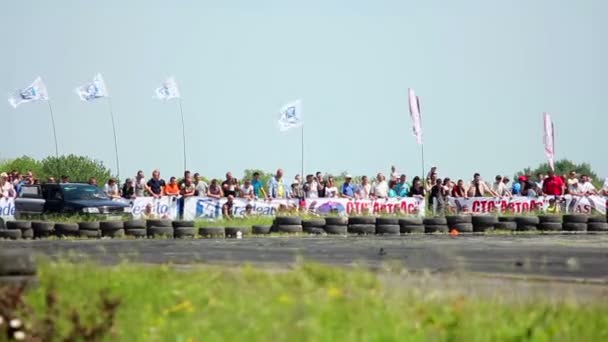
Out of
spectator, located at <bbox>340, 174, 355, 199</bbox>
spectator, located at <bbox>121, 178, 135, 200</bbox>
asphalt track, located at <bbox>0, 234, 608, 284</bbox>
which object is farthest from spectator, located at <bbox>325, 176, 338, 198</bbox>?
asphalt track, located at <bbox>0, 234, 608, 284</bbox>

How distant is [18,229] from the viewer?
2912 centimetres

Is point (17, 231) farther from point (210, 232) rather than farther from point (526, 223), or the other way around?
point (526, 223)

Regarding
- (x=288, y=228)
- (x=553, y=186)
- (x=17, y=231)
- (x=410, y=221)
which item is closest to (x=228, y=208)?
(x=288, y=228)

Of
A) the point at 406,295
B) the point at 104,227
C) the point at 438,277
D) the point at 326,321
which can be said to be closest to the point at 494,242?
the point at 104,227

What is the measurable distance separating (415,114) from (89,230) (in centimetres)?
1466

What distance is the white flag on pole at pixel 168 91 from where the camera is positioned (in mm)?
44094

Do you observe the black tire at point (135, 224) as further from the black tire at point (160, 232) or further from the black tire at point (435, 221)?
the black tire at point (435, 221)

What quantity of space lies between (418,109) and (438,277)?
2910 centimetres

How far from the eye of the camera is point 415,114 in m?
41.1

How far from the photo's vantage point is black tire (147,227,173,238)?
29.0 metres

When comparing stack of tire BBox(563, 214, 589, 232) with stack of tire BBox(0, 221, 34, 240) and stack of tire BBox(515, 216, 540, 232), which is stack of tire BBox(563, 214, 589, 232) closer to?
stack of tire BBox(515, 216, 540, 232)

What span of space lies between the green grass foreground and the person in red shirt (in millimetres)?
27111

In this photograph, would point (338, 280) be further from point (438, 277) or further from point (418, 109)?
point (418, 109)

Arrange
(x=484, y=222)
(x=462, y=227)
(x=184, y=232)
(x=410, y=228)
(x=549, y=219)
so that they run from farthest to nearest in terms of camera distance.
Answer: (x=549, y=219) < (x=484, y=222) < (x=462, y=227) < (x=410, y=228) < (x=184, y=232)
